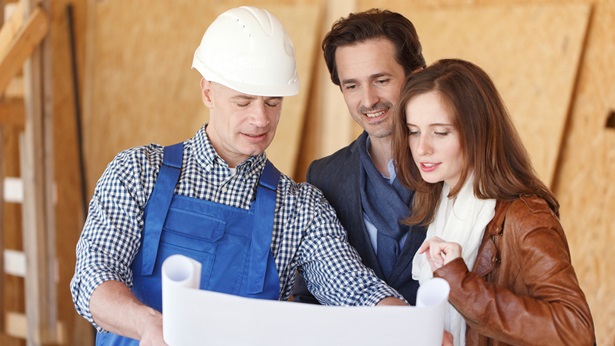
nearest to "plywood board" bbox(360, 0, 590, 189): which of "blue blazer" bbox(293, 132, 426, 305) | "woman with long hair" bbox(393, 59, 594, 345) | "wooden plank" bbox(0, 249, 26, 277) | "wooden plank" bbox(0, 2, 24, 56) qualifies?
"blue blazer" bbox(293, 132, 426, 305)

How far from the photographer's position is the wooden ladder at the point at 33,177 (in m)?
4.66

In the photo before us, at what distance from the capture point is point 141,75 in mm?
5840

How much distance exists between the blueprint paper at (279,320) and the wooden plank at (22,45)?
3.13 meters

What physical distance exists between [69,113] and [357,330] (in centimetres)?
466

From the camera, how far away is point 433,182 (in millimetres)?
2238

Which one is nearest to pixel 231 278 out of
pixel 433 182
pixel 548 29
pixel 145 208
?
pixel 145 208

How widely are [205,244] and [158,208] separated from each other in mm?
159

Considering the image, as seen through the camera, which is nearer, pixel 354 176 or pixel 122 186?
pixel 122 186

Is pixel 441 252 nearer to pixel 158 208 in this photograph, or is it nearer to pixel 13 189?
pixel 158 208

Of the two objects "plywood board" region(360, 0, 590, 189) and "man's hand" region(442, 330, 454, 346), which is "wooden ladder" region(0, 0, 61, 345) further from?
"man's hand" region(442, 330, 454, 346)

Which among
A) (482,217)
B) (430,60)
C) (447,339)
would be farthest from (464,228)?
(430,60)

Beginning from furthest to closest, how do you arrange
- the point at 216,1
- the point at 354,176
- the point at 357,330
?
the point at 216,1
the point at 354,176
the point at 357,330

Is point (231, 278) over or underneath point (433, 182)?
underneath

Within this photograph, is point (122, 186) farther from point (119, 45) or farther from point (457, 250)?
point (119, 45)
